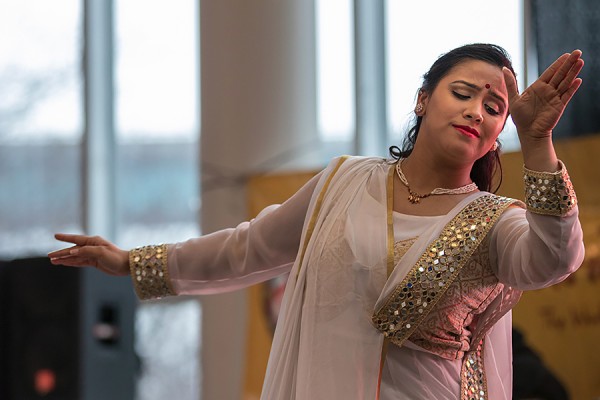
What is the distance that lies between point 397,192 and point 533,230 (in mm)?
420

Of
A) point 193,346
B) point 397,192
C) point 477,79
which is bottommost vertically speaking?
point 193,346

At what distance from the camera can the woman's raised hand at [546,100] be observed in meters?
2.12

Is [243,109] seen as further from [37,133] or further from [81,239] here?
[81,239]

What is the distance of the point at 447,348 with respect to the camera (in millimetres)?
2387

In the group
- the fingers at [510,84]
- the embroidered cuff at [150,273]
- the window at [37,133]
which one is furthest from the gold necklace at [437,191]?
the window at [37,133]

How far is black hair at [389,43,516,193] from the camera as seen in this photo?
2.44 metres

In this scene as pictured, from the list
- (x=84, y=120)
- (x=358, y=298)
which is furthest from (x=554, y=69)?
(x=84, y=120)

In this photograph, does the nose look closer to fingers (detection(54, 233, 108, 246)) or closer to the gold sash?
the gold sash

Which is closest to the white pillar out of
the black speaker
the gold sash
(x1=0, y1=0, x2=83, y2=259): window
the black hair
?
the black speaker

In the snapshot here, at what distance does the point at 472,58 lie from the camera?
2436mm

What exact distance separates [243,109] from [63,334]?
170 cm

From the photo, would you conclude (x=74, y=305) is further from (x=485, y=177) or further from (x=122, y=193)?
(x=485, y=177)

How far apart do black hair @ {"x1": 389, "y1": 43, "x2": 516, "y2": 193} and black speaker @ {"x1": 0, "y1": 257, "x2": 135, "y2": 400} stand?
12.0 feet

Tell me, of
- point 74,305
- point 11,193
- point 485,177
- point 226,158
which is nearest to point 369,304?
point 485,177
